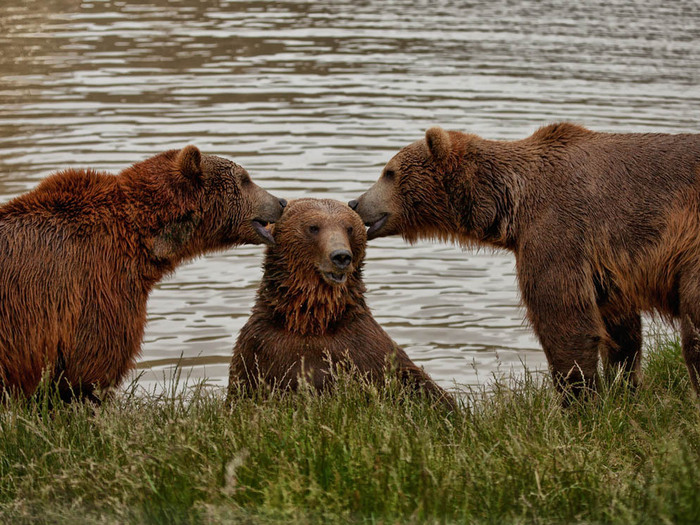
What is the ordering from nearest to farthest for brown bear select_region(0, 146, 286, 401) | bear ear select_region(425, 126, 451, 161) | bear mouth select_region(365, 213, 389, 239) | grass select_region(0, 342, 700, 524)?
grass select_region(0, 342, 700, 524), brown bear select_region(0, 146, 286, 401), bear ear select_region(425, 126, 451, 161), bear mouth select_region(365, 213, 389, 239)

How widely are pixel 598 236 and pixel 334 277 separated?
5.59 ft

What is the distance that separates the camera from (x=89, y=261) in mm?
6359

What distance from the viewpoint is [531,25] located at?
2570cm

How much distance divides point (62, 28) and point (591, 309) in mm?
18297

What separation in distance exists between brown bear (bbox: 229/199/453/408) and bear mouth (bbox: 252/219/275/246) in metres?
0.10

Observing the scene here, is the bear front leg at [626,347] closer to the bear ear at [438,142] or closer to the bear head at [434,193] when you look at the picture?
the bear head at [434,193]

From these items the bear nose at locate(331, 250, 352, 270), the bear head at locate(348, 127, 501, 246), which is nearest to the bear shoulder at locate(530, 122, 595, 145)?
the bear head at locate(348, 127, 501, 246)

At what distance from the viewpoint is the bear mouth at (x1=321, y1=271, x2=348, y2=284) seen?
661cm

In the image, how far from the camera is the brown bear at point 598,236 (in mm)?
6824

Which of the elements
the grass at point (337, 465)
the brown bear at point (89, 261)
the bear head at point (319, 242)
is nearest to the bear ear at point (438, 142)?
the bear head at point (319, 242)

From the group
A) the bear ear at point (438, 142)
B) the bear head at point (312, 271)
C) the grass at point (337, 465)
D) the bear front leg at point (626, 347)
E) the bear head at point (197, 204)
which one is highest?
the bear ear at point (438, 142)

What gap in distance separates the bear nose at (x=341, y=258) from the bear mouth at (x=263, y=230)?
0.65 meters

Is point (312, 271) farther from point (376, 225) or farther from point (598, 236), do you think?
point (598, 236)

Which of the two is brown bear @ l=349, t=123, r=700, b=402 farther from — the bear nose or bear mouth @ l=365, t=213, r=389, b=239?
the bear nose
